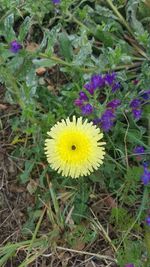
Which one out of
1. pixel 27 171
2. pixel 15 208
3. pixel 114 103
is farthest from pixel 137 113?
pixel 15 208

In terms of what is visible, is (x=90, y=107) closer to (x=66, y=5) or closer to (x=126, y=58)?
(x=126, y=58)

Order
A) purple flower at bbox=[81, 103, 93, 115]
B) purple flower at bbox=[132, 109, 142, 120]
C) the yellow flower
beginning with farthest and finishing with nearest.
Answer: purple flower at bbox=[132, 109, 142, 120]
purple flower at bbox=[81, 103, 93, 115]
the yellow flower

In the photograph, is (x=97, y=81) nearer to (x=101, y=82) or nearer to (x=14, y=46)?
(x=101, y=82)

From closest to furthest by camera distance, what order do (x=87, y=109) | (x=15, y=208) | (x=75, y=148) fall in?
(x=75, y=148)
(x=87, y=109)
(x=15, y=208)

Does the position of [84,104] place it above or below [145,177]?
above

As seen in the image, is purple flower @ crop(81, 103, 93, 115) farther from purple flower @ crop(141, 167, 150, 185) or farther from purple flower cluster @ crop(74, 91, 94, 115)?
purple flower @ crop(141, 167, 150, 185)

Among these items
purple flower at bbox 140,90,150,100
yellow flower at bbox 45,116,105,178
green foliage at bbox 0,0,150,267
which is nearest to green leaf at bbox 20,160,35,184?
green foliage at bbox 0,0,150,267

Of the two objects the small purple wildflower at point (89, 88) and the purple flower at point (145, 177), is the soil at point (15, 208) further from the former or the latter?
the small purple wildflower at point (89, 88)
